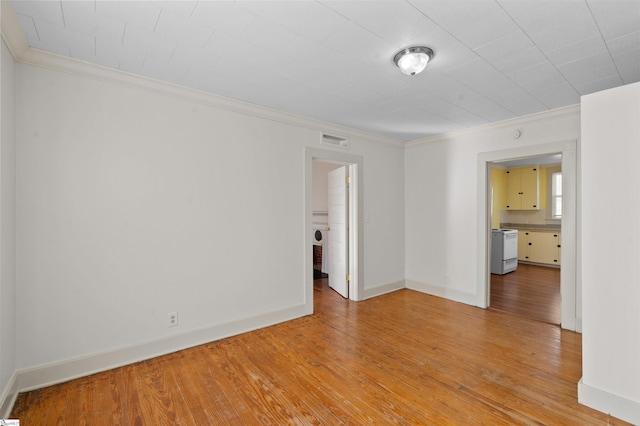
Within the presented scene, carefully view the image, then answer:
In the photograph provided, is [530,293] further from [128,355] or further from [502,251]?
[128,355]

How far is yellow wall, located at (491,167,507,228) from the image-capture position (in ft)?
24.6

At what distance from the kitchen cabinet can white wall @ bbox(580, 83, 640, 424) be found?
227 inches

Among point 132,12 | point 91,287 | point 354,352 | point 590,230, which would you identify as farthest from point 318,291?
point 132,12

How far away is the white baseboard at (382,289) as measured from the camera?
15.0 ft

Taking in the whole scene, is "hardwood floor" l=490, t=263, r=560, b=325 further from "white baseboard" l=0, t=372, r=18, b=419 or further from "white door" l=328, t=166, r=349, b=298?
"white baseboard" l=0, t=372, r=18, b=419

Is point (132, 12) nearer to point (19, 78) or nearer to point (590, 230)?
point (19, 78)

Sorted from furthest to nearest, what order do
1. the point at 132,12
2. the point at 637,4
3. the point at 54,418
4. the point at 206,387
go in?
the point at 206,387 → the point at 54,418 → the point at 132,12 → the point at 637,4

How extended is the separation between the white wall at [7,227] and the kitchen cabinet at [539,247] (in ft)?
29.0

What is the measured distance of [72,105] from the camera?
93.9 inches

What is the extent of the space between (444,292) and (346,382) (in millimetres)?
2842

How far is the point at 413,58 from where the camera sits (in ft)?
7.17

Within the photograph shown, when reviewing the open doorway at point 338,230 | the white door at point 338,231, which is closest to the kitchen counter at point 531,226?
the open doorway at point 338,230

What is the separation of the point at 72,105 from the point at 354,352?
3233 mm

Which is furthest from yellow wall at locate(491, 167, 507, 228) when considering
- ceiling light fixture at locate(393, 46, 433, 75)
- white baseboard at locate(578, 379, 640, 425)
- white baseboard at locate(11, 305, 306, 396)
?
white baseboard at locate(11, 305, 306, 396)
